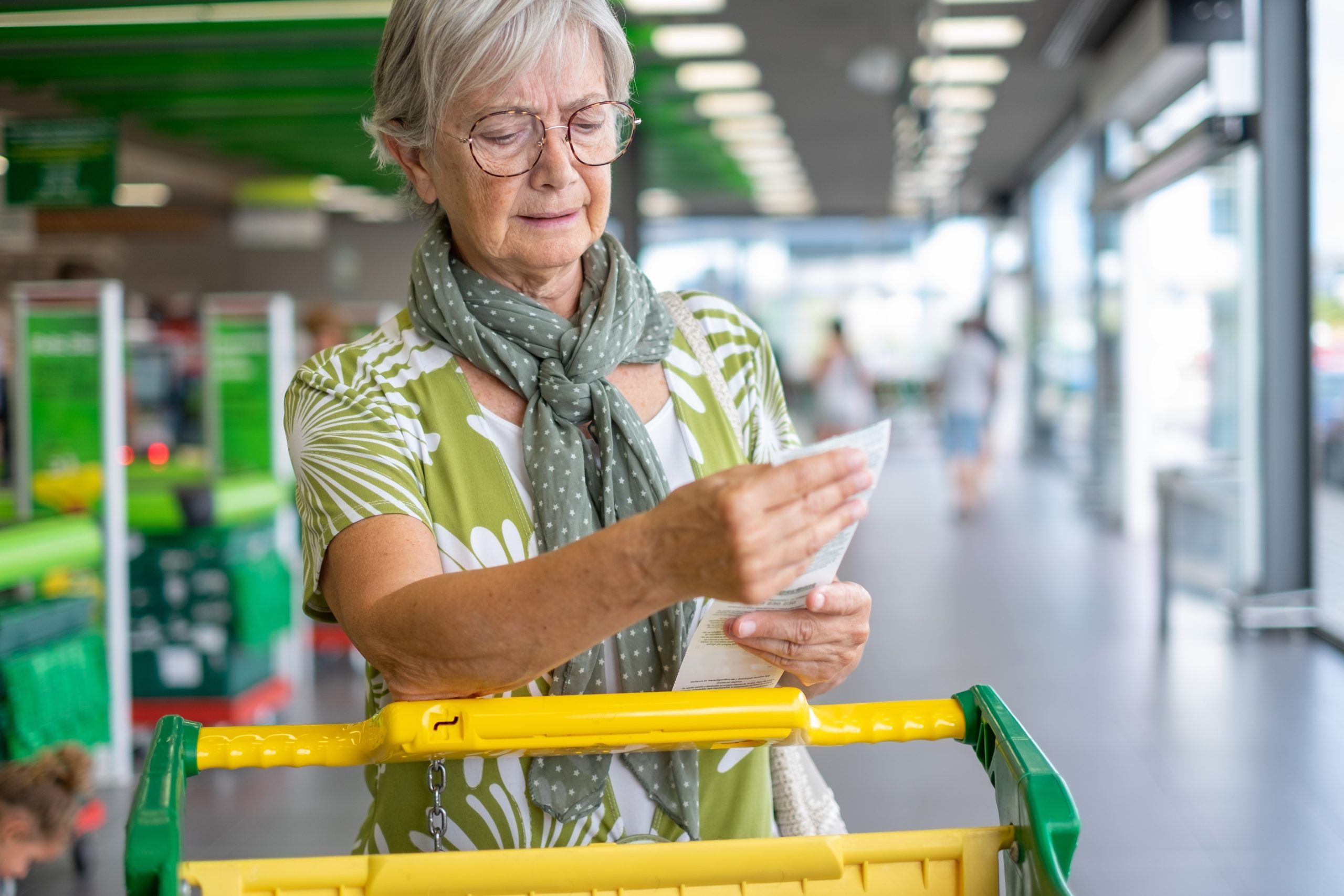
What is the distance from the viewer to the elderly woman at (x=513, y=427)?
1.19m

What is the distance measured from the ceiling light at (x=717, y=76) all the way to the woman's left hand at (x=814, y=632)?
10.5 m

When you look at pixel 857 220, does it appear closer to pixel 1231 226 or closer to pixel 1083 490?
pixel 1083 490

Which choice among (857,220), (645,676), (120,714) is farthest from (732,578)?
(857,220)

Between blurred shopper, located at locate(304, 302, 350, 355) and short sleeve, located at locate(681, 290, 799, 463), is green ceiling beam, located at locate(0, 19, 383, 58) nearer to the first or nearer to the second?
blurred shopper, located at locate(304, 302, 350, 355)

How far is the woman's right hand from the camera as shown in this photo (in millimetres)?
920

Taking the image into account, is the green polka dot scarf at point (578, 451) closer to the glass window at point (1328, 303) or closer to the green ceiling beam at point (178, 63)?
the glass window at point (1328, 303)

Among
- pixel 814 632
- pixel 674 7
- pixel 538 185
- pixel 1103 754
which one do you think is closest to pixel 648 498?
pixel 814 632

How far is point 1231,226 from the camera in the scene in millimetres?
7168

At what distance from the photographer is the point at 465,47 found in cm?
120

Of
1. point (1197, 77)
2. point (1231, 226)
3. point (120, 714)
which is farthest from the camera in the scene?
point (1197, 77)

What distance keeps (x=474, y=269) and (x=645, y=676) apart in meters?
0.49

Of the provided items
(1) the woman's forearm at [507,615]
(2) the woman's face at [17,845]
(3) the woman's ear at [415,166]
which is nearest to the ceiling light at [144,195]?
(2) the woman's face at [17,845]

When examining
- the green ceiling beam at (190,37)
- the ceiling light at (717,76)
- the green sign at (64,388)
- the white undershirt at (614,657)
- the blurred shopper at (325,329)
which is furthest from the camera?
the ceiling light at (717,76)

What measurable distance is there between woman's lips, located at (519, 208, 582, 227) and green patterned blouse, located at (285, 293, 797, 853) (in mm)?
173
